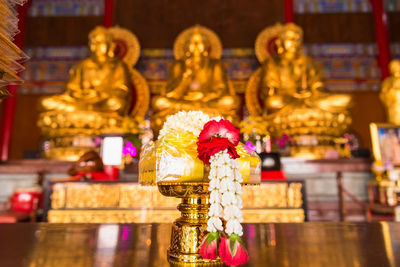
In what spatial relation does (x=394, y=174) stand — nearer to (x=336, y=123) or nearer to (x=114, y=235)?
(x=336, y=123)

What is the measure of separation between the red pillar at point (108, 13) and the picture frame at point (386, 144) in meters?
4.41

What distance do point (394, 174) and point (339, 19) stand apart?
12.4 ft

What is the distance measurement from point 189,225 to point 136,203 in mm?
1476

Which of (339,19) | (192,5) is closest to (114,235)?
(192,5)

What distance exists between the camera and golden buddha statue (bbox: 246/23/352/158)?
3.57m

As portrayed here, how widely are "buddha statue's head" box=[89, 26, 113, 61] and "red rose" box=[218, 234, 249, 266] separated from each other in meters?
4.62

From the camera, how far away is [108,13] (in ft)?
17.6

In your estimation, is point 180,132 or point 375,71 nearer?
point 180,132

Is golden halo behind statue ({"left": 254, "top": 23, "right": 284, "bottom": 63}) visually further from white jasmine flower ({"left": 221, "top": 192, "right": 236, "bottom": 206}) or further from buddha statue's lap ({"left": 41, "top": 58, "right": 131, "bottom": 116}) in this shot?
white jasmine flower ({"left": 221, "top": 192, "right": 236, "bottom": 206})

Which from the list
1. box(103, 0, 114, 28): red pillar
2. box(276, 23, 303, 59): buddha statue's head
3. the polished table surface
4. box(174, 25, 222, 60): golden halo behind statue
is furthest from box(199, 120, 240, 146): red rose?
box(103, 0, 114, 28): red pillar

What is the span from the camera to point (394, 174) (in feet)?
8.66

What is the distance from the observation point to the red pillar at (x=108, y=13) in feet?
17.5

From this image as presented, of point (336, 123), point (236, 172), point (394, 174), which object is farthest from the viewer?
point (336, 123)

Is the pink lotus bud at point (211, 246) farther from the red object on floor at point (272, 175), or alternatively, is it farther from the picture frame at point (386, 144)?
the picture frame at point (386, 144)
